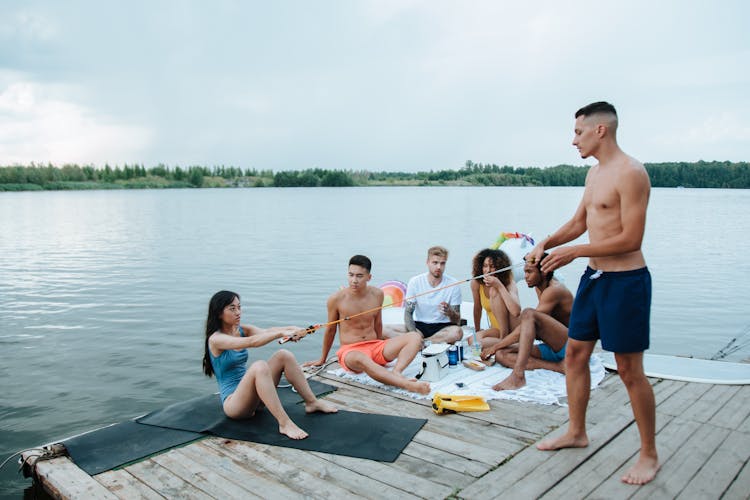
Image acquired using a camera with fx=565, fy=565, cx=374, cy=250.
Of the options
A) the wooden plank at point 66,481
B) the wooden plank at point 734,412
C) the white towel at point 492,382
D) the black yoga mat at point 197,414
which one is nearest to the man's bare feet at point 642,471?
the wooden plank at point 734,412

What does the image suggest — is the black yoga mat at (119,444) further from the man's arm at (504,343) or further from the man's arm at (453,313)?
the man's arm at (453,313)

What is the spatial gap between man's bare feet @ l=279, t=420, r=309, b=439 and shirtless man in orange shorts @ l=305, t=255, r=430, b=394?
4.10ft

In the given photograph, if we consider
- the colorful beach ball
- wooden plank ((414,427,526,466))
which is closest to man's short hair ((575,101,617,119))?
wooden plank ((414,427,526,466))

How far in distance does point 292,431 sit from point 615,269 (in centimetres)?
262

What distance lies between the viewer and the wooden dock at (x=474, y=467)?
3.43m

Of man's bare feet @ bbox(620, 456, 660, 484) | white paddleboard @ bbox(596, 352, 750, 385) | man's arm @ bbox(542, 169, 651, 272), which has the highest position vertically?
man's arm @ bbox(542, 169, 651, 272)

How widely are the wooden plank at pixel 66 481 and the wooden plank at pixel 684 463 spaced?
3302 millimetres

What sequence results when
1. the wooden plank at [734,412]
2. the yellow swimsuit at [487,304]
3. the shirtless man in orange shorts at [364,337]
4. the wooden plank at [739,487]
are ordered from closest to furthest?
the wooden plank at [739,487], the wooden plank at [734,412], the shirtless man in orange shorts at [364,337], the yellow swimsuit at [487,304]

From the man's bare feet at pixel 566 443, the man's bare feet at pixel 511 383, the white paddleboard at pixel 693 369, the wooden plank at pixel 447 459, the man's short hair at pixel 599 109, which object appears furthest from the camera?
the white paddleboard at pixel 693 369

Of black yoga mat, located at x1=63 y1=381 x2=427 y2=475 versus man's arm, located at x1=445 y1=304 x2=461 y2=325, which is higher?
man's arm, located at x1=445 y1=304 x2=461 y2=325

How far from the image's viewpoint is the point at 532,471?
3.61 meters

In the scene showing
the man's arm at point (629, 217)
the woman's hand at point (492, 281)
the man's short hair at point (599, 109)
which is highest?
the man's short hair at point (599, 109)

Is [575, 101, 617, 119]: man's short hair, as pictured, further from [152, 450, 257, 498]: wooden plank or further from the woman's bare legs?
[152, 450, 257, 498]: wooden plank

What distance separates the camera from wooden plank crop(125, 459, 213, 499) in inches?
141
